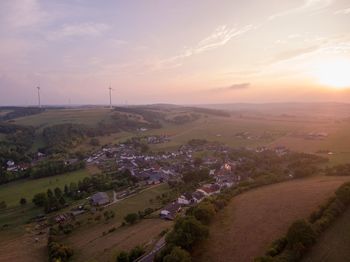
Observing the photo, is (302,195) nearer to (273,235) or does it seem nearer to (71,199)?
(273,235)

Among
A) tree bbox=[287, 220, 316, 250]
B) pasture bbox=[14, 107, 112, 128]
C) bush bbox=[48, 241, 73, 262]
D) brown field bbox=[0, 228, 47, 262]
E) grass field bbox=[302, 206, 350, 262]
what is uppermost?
pasture bbox=[14, 107, 112, 128]

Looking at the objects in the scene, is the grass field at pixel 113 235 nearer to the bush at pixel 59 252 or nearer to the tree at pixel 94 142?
the bush at pixel 59 252

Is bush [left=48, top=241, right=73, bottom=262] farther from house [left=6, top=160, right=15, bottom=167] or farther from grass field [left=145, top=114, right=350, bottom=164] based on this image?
house [left=6, top=160, right=15, bottom=167]

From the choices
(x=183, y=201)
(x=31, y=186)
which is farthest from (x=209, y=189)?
(x=31, y=186)

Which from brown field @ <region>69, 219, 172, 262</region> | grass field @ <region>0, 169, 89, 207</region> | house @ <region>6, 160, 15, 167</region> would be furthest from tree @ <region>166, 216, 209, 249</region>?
house @ <region>6, 160, 15, 167</region>

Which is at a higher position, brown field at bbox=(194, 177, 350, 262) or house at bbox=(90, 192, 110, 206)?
brown field at bbox=(194, 177, 350, 262)

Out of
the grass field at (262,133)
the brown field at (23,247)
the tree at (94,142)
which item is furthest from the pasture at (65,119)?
the brown field at (23,247)

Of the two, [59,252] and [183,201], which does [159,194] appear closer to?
[183,201]
